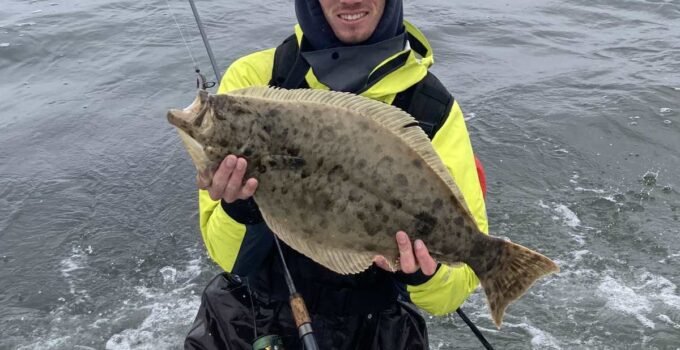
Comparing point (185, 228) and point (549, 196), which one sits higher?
point (549, 196)

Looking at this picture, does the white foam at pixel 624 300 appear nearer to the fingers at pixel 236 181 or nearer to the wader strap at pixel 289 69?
the wader strap at pixel 289 69

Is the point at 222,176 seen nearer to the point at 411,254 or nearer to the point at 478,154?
the point at 411,254

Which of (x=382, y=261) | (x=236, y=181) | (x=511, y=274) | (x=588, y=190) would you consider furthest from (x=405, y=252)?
(x=588, y=190)

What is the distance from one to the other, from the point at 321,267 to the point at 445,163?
92 cm

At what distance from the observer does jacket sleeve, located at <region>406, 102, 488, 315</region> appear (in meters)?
3.24

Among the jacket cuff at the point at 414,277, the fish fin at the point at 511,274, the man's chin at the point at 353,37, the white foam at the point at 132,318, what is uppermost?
the man's chin at the point at 353,37

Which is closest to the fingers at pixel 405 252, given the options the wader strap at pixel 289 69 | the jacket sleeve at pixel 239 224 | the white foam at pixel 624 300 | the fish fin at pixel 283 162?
the fish fin at pixel 283 162

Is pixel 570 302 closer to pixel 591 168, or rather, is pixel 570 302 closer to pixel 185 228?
pixel 591 168

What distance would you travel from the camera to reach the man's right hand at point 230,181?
99.0 inches

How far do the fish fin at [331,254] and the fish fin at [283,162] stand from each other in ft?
0.98

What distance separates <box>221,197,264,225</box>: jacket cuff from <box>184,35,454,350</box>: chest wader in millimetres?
425

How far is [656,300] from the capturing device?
6.24 meters

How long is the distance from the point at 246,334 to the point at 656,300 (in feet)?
14.8

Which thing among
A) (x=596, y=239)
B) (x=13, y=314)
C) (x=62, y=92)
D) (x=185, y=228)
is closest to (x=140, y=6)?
(x=62, y=92)
